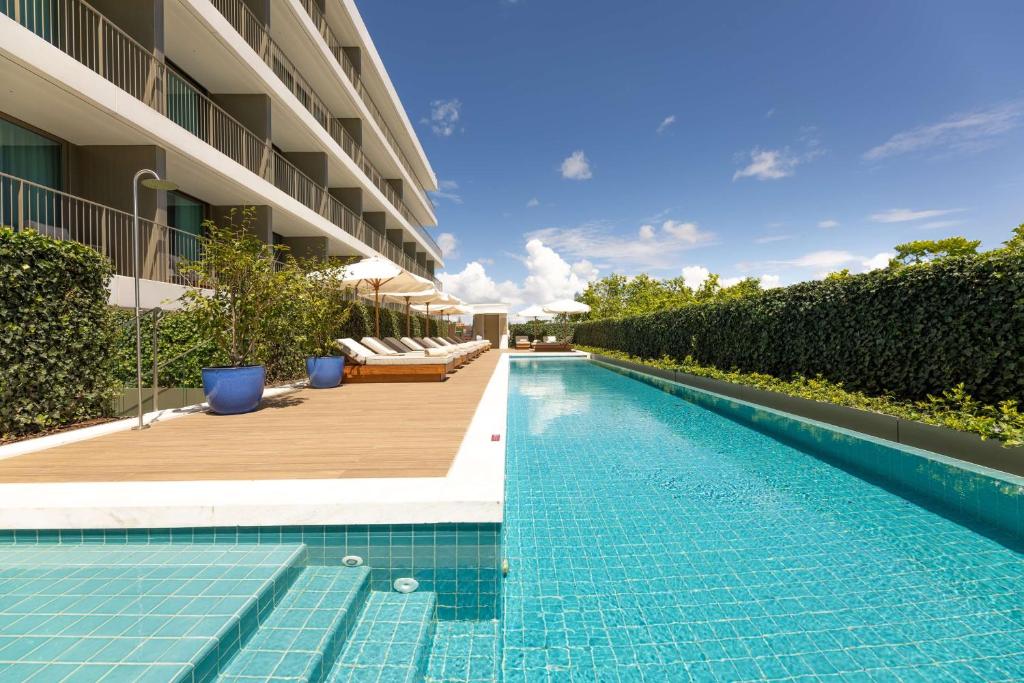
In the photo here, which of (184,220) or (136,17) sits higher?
(136,17)

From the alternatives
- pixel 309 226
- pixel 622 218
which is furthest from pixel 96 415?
pixel 622 218

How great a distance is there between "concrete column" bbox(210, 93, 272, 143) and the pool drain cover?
13.9 metres

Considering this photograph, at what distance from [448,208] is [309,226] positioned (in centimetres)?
2675

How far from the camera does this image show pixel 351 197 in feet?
67.1

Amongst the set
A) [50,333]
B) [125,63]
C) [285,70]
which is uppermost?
[285,70]

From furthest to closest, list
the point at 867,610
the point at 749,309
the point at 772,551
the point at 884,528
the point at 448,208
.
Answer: the point at 448,208 < the point at 749,309 < the point at 884,528 < the point at 772,551 < the point at 867,610

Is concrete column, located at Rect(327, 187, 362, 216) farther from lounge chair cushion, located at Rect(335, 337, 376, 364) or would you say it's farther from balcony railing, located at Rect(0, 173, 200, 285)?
lounge chair cushion, located at Rect(335, 337, 376, 364)

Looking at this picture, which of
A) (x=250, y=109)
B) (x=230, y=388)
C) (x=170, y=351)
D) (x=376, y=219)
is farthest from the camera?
(x=376, y=219)

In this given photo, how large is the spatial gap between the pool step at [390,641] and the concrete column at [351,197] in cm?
2033

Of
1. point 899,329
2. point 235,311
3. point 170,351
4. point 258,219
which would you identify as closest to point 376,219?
point 258,219

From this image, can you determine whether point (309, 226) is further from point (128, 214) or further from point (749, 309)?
point (749, 309)

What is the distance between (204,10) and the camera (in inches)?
383

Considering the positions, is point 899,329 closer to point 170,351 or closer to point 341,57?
point 170,351

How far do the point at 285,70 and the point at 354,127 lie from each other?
5493mm
